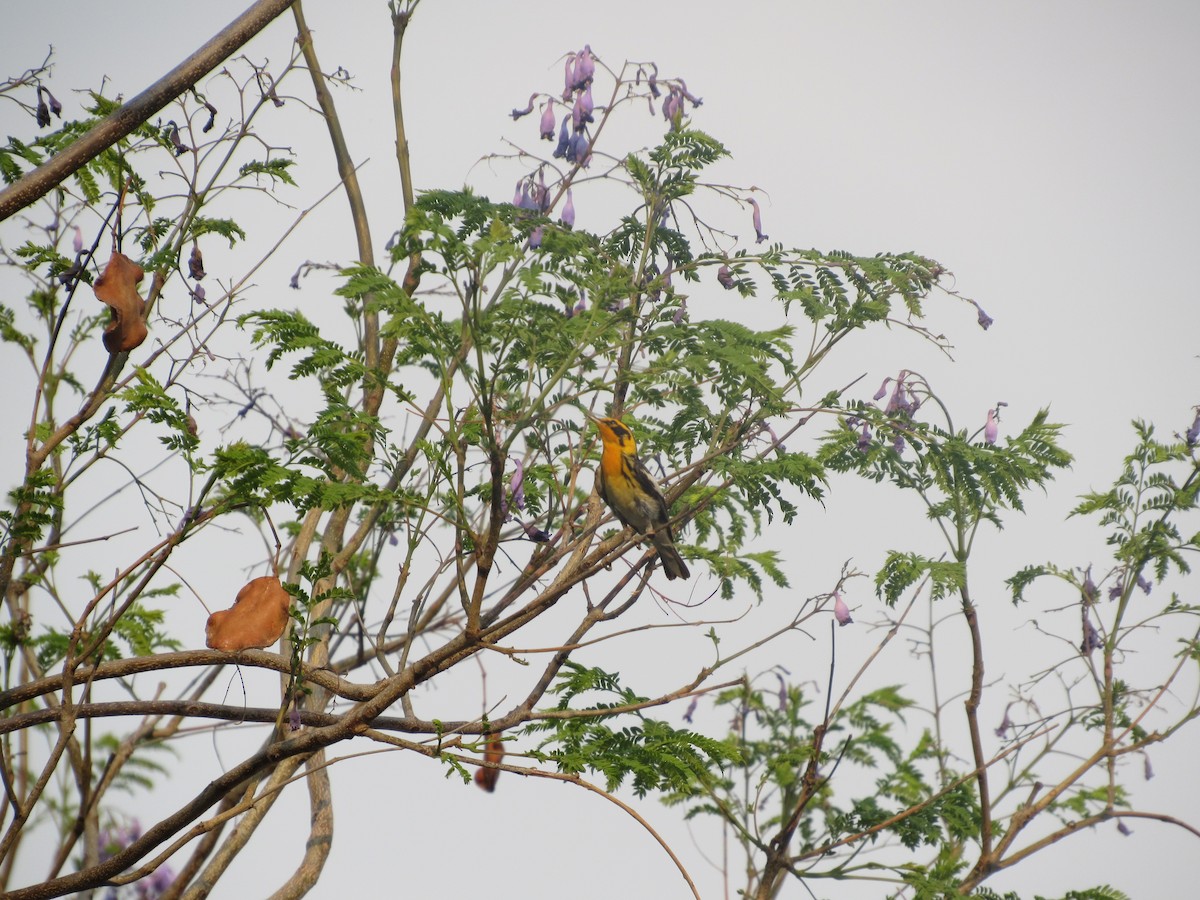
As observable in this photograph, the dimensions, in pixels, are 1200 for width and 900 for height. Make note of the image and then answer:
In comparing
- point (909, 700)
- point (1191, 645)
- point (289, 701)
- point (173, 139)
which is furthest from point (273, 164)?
point (1191, 645)

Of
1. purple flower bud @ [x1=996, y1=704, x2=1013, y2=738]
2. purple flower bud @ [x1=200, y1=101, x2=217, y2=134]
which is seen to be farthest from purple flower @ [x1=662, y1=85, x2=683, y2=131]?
purple flower bud @ [x1=996, y1=704, x2=1013, y2=738]

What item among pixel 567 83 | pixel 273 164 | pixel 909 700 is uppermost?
pixel 567 83

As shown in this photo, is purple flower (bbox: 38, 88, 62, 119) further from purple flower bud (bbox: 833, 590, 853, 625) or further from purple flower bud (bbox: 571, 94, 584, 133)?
purple flower bud (bbox: 833, 590, 853, 625)

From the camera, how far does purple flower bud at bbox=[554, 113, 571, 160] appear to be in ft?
17.5

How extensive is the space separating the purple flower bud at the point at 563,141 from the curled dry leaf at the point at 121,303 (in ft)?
7.03

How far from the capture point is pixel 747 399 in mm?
4359

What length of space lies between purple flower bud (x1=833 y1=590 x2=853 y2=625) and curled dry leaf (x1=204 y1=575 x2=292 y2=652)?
257 centimetres

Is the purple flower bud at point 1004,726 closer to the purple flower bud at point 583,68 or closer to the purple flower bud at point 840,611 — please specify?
the purple flower bud at point 840,611

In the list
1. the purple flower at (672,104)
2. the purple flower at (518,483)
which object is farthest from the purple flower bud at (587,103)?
the purple flower at (518,483)

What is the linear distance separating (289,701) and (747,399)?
2160 mm

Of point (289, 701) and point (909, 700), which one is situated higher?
point (909, 700)

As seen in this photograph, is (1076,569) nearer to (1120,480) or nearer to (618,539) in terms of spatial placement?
(1120,480)

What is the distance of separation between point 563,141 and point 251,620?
2.93 metres

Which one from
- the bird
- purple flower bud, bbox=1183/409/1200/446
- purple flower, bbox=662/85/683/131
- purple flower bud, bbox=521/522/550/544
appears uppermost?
purple flower, bbox=662/85/683/131
